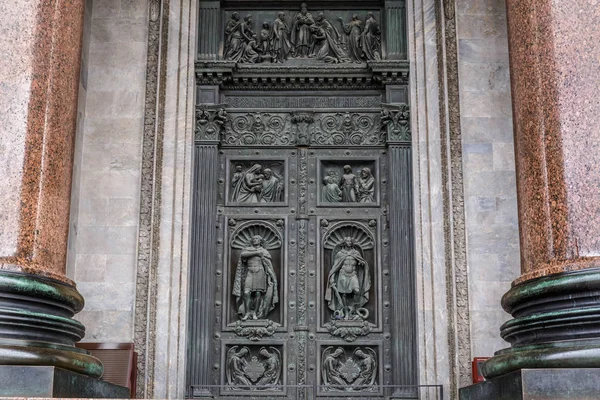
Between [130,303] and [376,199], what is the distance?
3999 millimetres

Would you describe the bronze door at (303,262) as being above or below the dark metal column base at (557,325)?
above

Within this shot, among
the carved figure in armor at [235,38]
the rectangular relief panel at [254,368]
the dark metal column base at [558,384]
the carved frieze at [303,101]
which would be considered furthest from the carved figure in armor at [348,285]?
the dark metal column base at [558,384]

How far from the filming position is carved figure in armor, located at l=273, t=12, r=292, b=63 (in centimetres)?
1429

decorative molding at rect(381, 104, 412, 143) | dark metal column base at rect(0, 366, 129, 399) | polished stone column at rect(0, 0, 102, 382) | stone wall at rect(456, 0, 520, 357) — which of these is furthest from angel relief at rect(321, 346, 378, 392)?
dark metal column base at rect(0, 366, 129, 399)

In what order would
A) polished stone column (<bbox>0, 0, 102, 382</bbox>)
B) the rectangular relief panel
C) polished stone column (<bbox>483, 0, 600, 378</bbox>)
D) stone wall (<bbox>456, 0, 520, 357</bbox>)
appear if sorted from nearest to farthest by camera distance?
1. polished stone column (<bbox>483, 0, 600, 378</bbox>)
2. polished stone column (<bbox>0, 0, 102, 382</bbox>)
3. stone wall (<bbox>456, 0, 520, 357</bbox>)
4. the rectangular relief panel

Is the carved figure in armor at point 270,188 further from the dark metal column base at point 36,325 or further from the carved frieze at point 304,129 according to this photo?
the dark metal column base at point 36,325

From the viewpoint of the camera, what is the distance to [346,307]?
13.4 m

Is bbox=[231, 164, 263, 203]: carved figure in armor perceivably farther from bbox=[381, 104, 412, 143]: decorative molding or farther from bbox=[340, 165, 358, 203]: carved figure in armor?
bbox=[381, 104, 412, 143]: decorative molding

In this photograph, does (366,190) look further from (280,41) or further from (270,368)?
(270,368)

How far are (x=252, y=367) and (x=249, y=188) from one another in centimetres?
270

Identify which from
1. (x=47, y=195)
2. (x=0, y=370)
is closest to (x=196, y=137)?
(x=47, y=195)

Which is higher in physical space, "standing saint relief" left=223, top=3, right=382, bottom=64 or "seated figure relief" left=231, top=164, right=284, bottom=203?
"standing saint relief" left=223, top=3, right=382, bottom=64

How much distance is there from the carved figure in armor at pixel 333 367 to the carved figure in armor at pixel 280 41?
Answer: 4647mm

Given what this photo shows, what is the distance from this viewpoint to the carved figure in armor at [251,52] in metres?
14.3
